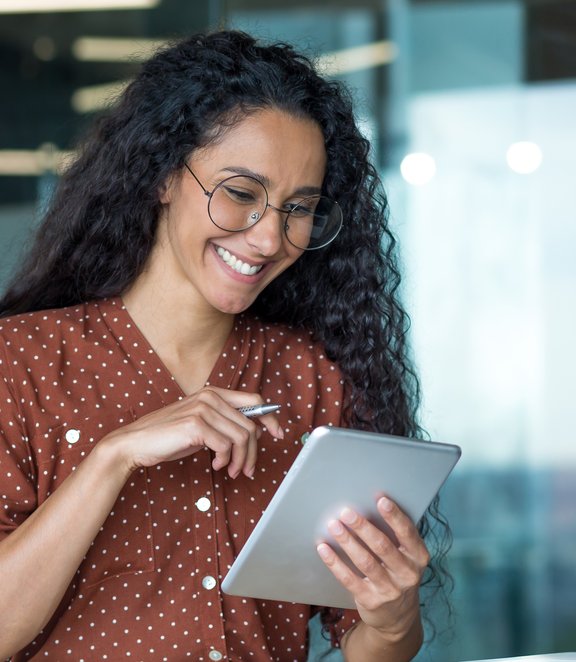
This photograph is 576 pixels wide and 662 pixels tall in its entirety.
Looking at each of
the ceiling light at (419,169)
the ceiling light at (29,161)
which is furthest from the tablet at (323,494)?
the ceiling light at (419,169)

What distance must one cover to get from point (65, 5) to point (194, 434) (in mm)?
2422

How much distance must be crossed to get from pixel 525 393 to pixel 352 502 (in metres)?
2.61

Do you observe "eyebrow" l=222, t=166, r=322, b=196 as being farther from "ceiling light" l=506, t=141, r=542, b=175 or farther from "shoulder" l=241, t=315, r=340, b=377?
"ceiling light" l=506, t=141, r=542, b=175

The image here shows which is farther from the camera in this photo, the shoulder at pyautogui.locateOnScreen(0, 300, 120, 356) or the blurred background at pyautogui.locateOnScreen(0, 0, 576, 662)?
the blurred background at pyautogui.locateOnScreen(0, 0, 576, 662)

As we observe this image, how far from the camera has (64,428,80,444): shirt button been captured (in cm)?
168

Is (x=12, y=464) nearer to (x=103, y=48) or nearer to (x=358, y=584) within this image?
(x=358, y=584)

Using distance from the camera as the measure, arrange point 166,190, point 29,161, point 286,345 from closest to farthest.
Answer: point 166,190
point 286,345
point 29,161

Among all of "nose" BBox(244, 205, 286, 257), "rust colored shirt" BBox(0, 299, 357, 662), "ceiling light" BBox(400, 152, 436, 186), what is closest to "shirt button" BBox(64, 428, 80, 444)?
"rust colored shirt" BBox(0, 299, 357, 662)

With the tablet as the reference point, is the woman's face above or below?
above

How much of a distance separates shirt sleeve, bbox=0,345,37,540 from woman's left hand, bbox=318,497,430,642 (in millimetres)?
435

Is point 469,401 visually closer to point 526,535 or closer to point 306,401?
point 526,535

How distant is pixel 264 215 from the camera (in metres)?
1.70

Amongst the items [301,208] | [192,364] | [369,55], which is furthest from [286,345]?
[369,55]

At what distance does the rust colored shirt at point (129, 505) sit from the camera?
1635mm
